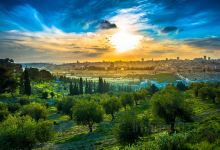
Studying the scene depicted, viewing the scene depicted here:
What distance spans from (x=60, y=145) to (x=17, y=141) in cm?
2322

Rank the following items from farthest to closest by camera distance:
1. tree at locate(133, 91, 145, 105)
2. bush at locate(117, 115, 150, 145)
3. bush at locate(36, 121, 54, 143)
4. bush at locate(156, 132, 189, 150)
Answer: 1. tree at locate(133, 91, 145, 105)
2. bush at locate(36, 121, 54, 143)
3. bush at locate(117, 115, 150, 145)
4. bush at locate(156, 132, 189, 150)

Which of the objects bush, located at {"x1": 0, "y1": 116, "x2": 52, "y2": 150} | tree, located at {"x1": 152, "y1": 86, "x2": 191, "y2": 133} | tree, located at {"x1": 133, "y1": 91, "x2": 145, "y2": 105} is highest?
tree, located at {"x1": 152, "y1": 86, "x2": 191, "y2": 133}

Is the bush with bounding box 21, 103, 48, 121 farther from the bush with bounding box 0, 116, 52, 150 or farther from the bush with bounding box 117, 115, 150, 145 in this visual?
the bush with bounding box 117, 115, 150, 145

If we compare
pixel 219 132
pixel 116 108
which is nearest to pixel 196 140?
pixel 219 132

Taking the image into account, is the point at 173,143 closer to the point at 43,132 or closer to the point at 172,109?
the point at 172,109

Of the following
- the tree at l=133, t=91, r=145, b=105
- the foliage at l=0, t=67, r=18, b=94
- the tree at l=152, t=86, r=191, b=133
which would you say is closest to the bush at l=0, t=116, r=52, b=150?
the tree at l=152, t=86, r=191, b=133

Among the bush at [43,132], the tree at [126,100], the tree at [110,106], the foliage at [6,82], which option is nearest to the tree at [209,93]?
the tree at [126,100]

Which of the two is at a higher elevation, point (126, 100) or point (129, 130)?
point (129, 130)

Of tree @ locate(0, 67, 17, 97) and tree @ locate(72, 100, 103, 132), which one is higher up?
tree @ locate(0, 67, 17, 97)

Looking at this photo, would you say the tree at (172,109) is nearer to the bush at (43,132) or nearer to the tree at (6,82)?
the bush at (43,132)

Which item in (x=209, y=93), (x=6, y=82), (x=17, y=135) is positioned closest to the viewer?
(x=17, y=135)

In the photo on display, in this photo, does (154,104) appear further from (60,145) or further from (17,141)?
(17,141)

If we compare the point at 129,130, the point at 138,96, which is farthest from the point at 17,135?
the point at 138,96

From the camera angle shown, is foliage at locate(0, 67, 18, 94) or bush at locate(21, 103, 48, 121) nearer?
bush at locate(21, 103, 48, 121)
